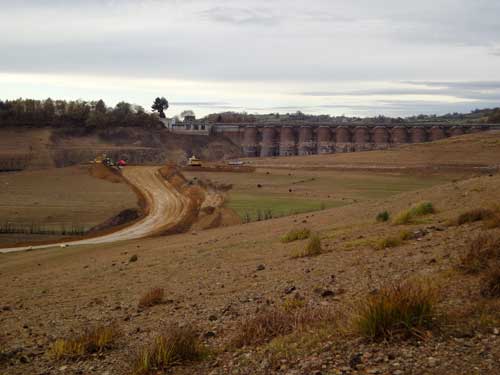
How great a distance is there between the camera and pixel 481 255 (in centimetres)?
938

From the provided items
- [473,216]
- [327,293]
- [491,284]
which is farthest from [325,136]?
[491,284]

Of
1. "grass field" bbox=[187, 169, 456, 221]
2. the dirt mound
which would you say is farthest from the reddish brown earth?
the dirt mound

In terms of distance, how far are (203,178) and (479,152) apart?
32.6m

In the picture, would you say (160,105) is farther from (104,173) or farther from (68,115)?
(104,173)

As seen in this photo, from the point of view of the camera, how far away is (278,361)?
21.8ft

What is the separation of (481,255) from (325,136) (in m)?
111

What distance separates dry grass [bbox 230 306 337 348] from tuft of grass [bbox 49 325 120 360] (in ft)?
5.72

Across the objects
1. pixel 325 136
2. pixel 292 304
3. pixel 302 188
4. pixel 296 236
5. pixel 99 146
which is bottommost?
pixel 302 188

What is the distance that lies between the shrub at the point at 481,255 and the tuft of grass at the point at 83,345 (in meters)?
5.23

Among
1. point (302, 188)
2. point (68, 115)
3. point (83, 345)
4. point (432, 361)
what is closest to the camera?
point (432, 361)

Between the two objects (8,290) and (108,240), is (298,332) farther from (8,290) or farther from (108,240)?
(108,240)

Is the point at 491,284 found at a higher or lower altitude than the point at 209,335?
higher

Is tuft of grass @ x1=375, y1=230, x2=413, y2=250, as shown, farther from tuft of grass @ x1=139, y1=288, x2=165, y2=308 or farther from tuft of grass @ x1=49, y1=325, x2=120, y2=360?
tuft of grass @ x1=49, y1=325, x2=120, y2=360

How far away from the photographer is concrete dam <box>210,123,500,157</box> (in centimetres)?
11369
